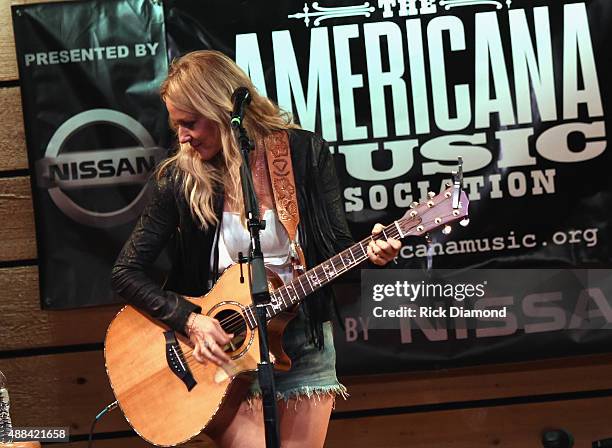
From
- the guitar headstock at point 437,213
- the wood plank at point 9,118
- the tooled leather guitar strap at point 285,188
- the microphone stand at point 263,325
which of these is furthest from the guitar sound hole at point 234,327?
the wood plank at point 9,118

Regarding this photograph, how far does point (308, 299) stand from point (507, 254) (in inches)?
50.8

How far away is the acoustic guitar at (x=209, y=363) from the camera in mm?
2850

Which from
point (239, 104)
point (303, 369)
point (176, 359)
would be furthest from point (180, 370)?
point (239, 104)

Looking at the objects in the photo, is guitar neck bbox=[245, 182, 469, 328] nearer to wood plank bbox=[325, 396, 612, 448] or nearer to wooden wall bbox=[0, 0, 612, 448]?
wooden wall bbox=[0, 0, 612, 448]

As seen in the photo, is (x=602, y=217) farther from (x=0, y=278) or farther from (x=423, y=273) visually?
(x=0, y=278)

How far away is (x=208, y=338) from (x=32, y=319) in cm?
146

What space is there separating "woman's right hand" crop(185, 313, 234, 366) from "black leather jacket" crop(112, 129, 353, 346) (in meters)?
0.05

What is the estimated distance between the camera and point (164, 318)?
9.86 ft

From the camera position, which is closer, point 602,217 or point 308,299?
point 308,299

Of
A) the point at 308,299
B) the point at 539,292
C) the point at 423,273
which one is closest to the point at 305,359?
the point at 308,299

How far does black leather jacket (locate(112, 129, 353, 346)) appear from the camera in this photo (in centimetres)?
297

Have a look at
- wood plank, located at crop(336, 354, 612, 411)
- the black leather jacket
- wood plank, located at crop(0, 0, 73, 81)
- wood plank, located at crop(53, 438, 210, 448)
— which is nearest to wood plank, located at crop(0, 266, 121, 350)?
wood plank, located at crop(53, 438, 210, 448)

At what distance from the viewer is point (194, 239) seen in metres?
3.01

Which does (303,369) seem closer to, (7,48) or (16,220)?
(16,220)
